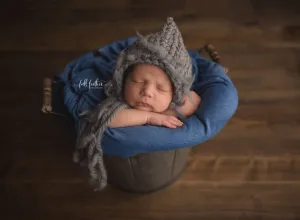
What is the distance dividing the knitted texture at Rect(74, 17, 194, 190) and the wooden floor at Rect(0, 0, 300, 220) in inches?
7.3

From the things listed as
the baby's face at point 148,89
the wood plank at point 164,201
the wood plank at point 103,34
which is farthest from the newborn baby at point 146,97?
the wood plank at point 103,34

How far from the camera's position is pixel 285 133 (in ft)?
4.57

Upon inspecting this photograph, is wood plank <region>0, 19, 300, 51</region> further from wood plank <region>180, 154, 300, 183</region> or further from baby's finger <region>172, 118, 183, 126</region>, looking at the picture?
baby's finger <region>172, 118, 183, 126</region>

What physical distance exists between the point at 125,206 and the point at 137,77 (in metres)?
0.52

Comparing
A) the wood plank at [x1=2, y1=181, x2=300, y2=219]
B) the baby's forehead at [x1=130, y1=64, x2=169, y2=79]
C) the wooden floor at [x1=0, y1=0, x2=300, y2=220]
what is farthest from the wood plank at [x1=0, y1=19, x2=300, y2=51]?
the baby's forehead at [x1=130, y1=64, x2=169, y2=79]

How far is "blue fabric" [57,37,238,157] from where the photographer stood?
879 mm

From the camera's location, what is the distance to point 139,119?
92cm

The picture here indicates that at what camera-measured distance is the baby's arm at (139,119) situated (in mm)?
912

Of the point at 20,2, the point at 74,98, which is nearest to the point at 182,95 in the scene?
the point at 74,98

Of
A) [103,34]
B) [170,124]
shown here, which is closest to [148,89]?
[170,124]

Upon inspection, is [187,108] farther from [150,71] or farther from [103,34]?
[103,34]

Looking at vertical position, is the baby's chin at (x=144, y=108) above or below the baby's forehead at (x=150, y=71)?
below

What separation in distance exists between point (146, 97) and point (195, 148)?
20.1 inches

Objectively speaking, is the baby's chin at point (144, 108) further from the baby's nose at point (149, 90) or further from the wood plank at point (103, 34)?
the wood plank at point (103, 34)
